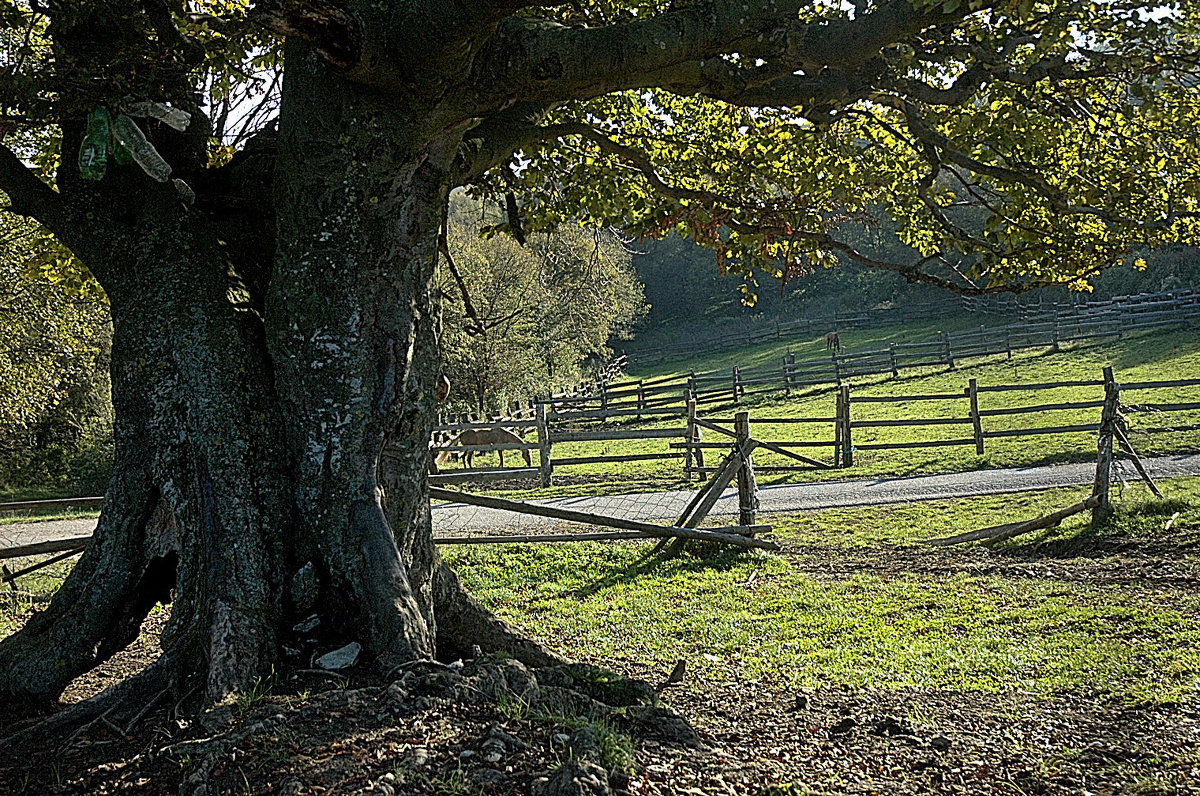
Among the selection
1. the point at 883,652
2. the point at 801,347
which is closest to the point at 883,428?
the point at 883,652

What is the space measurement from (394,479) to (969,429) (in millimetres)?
21913

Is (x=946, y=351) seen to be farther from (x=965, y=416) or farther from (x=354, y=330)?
(x=354, y=330)

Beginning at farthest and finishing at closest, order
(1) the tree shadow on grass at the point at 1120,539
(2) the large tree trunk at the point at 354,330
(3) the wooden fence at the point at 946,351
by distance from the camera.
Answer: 1. (3) the wooden fence at the point at 946,351
2. (1) the tree shadow on grass at the point at 1120,539
3. (2) the large tree trunk at the point at 354,330

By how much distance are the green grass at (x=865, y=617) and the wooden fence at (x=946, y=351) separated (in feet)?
81.9

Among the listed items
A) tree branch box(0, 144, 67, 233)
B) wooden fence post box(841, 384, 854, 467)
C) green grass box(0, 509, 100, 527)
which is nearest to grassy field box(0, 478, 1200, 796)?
tree branch box(0, 144, 67, 233)

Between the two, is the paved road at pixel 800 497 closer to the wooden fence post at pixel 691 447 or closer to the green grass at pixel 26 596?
the wooden fence post at pixel 691 447

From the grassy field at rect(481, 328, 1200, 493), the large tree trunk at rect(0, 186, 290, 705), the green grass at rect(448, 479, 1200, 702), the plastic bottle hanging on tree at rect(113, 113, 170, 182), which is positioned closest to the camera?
the large tree trunk at rect(0, 186, 290, 705)

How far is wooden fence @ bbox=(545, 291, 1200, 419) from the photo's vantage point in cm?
3756

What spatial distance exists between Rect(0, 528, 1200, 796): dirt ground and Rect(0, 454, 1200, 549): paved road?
911 centimetres

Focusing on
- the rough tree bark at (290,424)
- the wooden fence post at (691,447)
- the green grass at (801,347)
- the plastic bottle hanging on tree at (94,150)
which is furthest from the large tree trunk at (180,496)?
the green grass at (801,347)

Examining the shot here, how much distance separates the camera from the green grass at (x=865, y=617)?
6.27 metres

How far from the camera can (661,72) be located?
5156mm

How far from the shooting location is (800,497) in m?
17.1

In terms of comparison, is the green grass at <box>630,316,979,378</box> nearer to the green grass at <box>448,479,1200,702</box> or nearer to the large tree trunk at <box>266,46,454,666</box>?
the green grass at <box>448,479,1200,702</box>
